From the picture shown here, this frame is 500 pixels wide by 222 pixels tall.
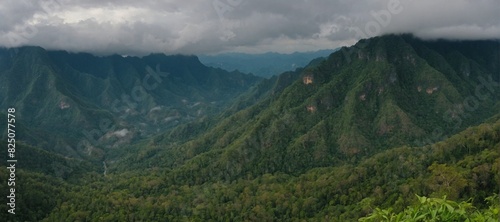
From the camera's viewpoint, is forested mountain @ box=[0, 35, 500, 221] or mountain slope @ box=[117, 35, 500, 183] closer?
forested mountain @ box=[0, 35, 500, 221]

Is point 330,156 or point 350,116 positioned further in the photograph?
point 350,116

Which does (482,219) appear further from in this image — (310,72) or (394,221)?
(310,72)

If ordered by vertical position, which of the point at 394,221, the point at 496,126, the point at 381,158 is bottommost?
the point at 381,158

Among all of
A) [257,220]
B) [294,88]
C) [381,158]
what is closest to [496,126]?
[381,158]

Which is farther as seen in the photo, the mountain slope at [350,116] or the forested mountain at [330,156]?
the mountain slope at [350,116]

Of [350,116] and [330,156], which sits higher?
[350,116]

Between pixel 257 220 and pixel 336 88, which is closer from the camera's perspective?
pixel 257 220

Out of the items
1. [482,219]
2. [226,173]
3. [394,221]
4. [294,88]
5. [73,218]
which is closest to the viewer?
[482,219]

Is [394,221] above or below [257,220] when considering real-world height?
above
